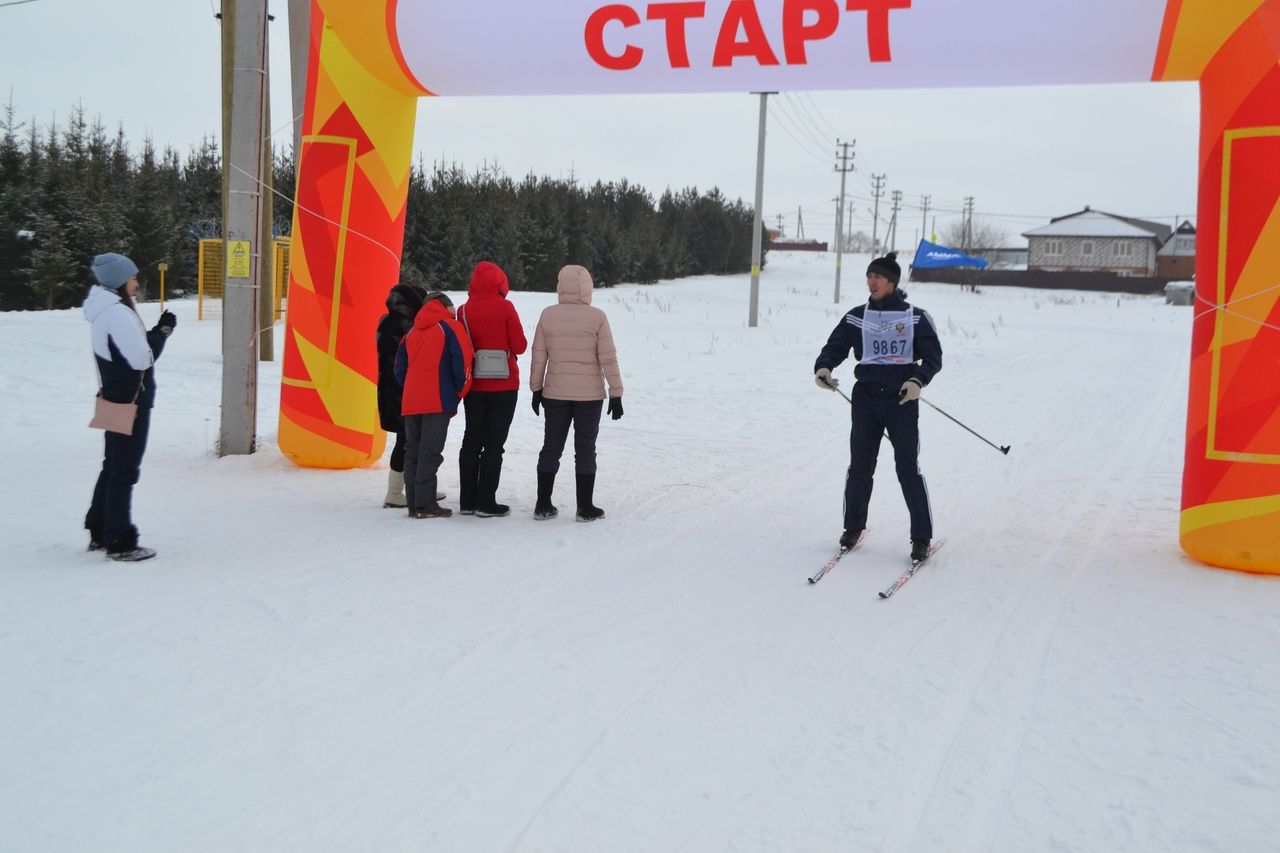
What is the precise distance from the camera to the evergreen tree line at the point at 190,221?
23.1 meters

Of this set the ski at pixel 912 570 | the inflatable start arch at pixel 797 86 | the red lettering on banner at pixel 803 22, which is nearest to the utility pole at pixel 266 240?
the inflatable start arch at pixel 797 86

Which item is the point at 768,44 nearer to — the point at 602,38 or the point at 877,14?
the point at 877,14

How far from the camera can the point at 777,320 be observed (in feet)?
84.4

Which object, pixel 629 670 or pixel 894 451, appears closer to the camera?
pixel 629 670

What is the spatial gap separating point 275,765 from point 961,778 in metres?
2.11

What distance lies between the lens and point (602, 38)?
6.41 m

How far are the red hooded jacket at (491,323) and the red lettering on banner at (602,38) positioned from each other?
1.56m

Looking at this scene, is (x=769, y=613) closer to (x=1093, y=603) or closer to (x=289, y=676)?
(x=1093, y=603)

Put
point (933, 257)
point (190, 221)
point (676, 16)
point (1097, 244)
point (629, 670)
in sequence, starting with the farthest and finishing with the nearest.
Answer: point (1097, 244) < point (933, 257) < point (190, 221) < point (676, 16) < point (629, 670)

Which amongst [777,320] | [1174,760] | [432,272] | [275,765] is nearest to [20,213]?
[432,272]

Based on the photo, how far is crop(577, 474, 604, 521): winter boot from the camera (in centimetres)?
637

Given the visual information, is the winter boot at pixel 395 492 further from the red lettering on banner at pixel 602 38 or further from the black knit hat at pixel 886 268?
the black knit hat at pixel 886 268

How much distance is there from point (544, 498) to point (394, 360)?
1.39 metres

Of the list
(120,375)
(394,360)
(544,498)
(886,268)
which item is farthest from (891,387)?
(120,375)
